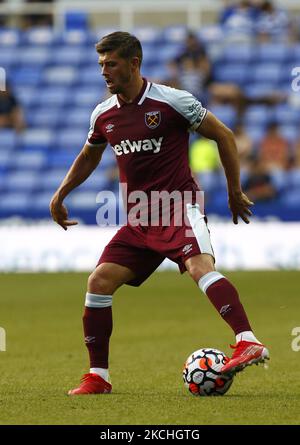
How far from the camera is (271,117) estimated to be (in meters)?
20.2

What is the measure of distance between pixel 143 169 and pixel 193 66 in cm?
1366

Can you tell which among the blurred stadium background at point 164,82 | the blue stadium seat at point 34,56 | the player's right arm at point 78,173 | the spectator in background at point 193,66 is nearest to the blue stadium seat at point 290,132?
the blurred stadium background at point 164,82

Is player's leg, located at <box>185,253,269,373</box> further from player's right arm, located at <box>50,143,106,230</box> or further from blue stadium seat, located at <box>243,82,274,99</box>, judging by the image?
blue stadium seat, located at <box>243,82,274,99</box>

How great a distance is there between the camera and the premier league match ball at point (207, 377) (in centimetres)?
672

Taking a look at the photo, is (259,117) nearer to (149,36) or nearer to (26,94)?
(149,36)

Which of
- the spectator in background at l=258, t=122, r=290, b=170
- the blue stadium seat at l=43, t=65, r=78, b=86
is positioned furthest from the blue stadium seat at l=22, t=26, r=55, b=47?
the spectator in background at l=258, t=122, r=290, b=170

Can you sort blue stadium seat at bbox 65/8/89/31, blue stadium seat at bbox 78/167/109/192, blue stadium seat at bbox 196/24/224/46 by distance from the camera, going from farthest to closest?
blue stadium seat at bbox 65/8/89/31, blue stadium seat at bbox 196/24/224/46, blue stadium seat at bbox 78/167/109/192

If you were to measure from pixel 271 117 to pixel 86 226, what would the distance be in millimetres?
4627

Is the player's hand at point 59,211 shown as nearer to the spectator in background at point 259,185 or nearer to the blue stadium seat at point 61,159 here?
the spectator in background at point 259,185

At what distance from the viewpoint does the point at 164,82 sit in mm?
19891

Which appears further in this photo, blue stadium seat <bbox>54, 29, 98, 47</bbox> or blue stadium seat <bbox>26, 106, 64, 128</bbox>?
blue stadium seat <bbox>54, 29, 98, 47</bbox>

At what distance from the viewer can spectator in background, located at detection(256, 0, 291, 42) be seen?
68.6 feet

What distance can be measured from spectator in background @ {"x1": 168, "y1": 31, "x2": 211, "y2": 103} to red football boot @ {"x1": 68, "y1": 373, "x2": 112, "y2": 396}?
44.1 feet
